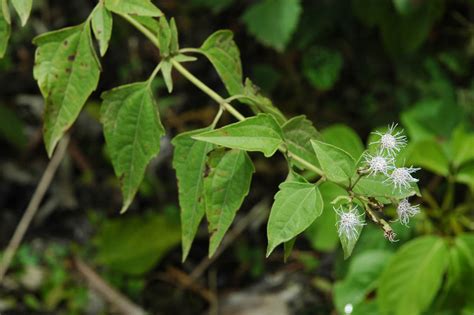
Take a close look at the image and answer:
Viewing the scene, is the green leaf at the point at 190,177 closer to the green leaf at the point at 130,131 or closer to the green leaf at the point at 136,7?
the green leaf at the point at 130,131

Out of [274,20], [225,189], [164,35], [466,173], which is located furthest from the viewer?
[274,20]

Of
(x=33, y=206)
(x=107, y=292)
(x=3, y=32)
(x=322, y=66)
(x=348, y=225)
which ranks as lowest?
(x=107, y=292)

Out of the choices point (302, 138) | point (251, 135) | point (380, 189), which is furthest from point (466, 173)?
point (251, 135)

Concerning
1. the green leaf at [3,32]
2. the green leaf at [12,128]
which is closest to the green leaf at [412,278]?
the green leaf at [3,32]

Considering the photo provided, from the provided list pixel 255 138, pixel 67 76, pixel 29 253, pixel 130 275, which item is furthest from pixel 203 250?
pixel 255 138

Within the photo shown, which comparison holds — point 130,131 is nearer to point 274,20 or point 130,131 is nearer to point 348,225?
point 348,225

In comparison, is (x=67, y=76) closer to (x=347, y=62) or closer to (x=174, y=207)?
(x=174, y=207)
